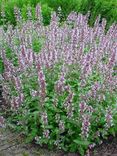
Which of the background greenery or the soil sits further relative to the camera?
the background greenery

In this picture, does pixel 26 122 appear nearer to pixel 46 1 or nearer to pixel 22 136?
pixel 22 136

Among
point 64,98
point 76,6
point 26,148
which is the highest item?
point 76,6

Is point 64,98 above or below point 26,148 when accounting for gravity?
above

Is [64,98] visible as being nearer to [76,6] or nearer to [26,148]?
[26,148]

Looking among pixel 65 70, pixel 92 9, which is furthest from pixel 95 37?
pixel 92 9

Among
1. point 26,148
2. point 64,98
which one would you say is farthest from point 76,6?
point 26,148

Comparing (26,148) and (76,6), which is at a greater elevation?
(76,6)

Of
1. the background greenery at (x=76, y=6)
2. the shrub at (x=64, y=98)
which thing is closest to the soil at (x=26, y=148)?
the shrub at (x=64, y=98)

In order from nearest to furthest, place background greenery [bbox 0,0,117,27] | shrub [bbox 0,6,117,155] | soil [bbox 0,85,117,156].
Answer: shrub [bbox 0,6,117,155] < soil [bbox 0,85,117,156] < background greenery [bbox 0,0,117,27]

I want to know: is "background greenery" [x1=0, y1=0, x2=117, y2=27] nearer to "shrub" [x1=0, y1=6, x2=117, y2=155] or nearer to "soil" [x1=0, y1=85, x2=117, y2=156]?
"shrub" [x1=0, y1=6, x2=117, y2=155]

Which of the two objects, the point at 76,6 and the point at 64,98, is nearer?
the point at 64,98

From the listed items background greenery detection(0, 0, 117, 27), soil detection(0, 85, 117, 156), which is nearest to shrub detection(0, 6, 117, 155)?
soil detection(0, 85, 117, 156)

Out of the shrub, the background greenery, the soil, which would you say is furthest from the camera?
the background greenery

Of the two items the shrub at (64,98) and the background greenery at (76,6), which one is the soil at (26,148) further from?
the background greenery at (76,6)
